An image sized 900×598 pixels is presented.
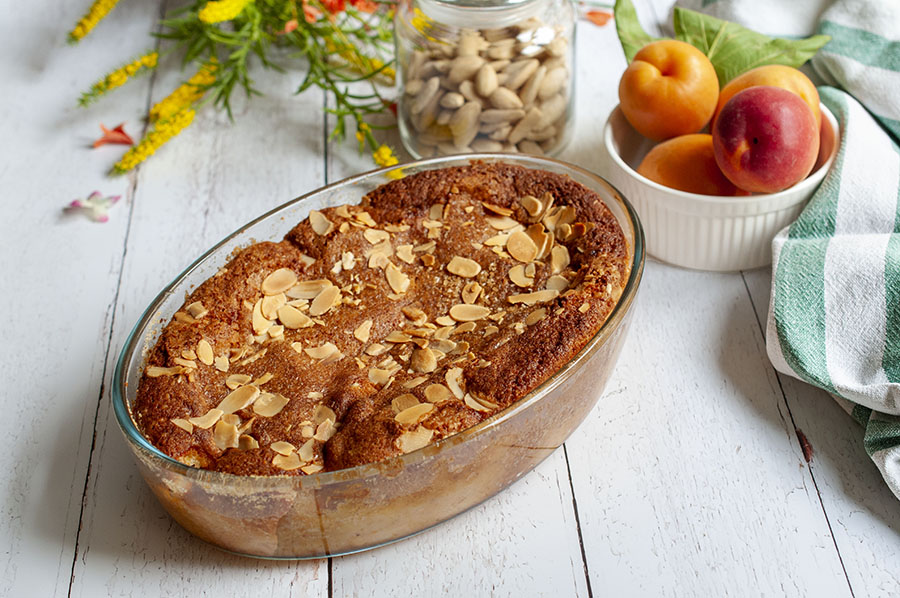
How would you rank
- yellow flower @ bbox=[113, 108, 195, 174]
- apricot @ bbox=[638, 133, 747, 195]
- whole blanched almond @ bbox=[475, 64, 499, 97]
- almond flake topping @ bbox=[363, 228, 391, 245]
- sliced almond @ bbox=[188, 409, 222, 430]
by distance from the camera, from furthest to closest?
yellow flower @ bbox=[113, 108, 195, 174] → whole blanched almond @ bbox=[475, 64, 499, 97] → apricot @ bbox=[638, 133, 747, 195] → almond flake topping @ bbox=[363, 228, 391, 245] → sliced almond @ bbox=[188, 409, 222, 430]

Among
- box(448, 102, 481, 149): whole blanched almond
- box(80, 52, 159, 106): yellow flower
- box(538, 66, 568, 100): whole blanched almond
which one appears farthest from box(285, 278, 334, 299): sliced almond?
box(80, 52, 159, 106): yellow flower

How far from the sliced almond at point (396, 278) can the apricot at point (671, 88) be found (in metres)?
0.48

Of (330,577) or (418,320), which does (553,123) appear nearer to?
(418,320)

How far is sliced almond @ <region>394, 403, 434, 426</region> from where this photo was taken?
0.95m

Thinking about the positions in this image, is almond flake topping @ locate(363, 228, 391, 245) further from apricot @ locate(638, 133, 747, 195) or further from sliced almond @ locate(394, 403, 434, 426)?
apricot @ locate(638, 133, 747, 195)

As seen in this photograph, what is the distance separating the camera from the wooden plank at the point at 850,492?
3.24 feet

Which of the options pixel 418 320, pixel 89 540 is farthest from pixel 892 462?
pixel 89 540

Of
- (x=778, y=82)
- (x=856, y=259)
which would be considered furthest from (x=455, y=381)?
(x=778, y=82)

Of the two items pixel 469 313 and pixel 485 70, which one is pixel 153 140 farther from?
pixel 469 313

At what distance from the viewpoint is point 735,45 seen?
4.92 feet

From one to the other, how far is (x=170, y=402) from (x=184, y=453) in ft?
0.23

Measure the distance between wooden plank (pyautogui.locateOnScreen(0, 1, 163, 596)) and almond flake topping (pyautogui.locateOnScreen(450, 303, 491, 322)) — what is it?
51 cm

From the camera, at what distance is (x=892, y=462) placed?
3.41ft

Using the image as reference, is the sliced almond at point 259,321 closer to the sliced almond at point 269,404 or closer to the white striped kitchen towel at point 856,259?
the sliced almond at point 269,404
